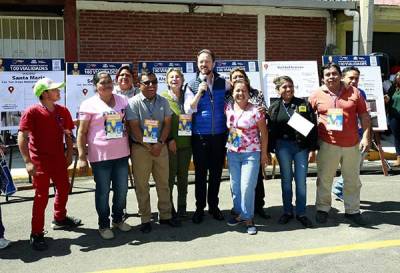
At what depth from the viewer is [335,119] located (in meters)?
5.23

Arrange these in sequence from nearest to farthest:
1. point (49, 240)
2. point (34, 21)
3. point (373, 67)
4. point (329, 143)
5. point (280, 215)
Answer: point (49, 240) < point (329, 143) < point (280, 215) < point (373, 67) < point (34, 21)

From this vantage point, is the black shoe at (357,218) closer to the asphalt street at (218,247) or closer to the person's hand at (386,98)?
the asphalt street at (218,247)

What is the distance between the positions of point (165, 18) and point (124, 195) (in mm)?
6134

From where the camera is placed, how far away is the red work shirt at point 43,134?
475 centimetres

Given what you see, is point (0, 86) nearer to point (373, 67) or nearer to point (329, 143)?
point (329, 143)

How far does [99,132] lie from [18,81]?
349 cm

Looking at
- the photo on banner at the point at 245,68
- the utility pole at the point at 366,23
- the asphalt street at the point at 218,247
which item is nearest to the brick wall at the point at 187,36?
the utility pole at the point at 366,23

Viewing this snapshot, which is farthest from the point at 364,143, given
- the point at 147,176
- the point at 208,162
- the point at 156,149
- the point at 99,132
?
the point at 99,132

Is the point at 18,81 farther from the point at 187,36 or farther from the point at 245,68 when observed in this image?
the point at 187,36

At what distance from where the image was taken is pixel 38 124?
4.79 metres

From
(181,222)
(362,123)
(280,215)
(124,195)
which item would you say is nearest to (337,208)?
(280,215)

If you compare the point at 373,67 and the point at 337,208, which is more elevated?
the point at 373,67

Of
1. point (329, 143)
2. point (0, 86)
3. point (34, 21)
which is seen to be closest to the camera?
point (329, 143)

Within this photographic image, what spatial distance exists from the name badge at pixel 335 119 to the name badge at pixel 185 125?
152cm
